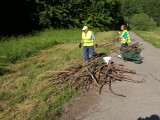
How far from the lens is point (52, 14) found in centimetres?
3641

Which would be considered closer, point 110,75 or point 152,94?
point 152,94

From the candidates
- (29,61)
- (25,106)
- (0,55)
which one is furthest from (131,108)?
(0,55)

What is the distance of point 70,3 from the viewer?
3888 centimetres

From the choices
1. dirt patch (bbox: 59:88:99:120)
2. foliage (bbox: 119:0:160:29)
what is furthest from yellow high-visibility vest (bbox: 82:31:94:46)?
foliage (bbox: 119:0:160:29)

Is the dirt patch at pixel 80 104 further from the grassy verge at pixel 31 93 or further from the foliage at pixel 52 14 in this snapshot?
the foliage at pixel 52 14

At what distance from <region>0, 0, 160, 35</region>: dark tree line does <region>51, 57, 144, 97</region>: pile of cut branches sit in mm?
16971

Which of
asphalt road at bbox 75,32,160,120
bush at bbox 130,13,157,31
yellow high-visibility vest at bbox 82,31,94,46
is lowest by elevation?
bush at bbox 130,13,157,31

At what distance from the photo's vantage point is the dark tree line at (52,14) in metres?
30.0

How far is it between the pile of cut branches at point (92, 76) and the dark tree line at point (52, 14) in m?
17.0

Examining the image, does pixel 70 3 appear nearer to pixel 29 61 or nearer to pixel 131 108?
pixel 29 61

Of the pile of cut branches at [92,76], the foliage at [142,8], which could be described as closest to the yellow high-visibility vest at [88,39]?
the pile of cut branches at [92,76]

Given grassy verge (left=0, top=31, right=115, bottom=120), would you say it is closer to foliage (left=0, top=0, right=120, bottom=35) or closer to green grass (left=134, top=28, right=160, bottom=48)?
green grass (left=134, top=28, right=160, bottom=48)

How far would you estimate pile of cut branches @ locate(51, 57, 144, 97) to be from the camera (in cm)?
912

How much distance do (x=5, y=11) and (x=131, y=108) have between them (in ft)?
83.2
